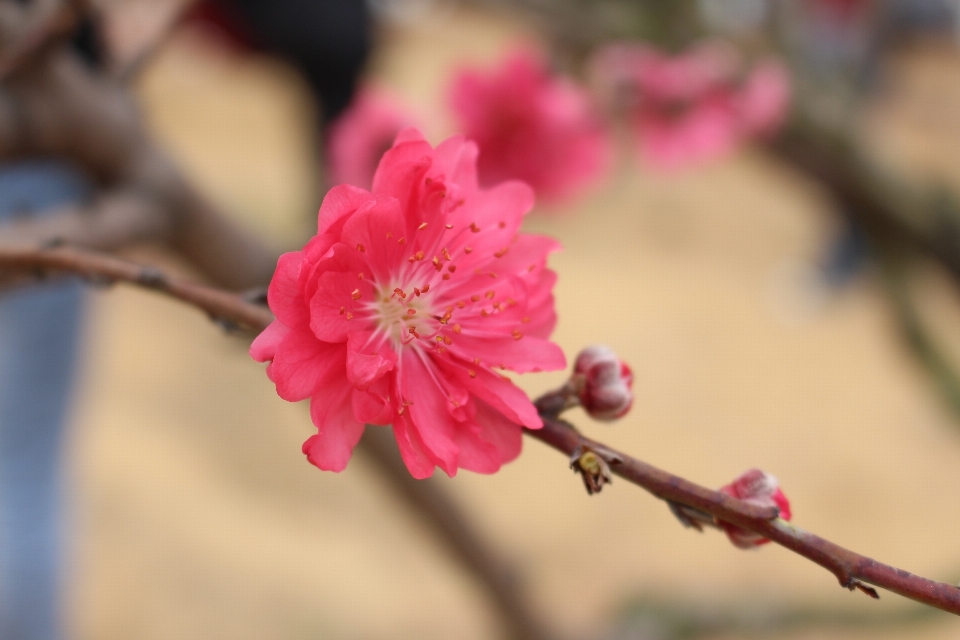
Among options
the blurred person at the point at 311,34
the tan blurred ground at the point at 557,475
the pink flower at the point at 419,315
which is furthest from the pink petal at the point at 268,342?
the blurred person at the point at 311,34

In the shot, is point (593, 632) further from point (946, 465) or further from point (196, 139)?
point (196, 139)

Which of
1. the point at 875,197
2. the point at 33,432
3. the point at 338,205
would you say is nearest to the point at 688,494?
the point at 338,205

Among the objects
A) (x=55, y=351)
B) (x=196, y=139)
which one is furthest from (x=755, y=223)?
(x=55, y=351)

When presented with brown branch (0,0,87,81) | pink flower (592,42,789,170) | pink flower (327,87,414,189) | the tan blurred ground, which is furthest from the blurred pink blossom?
brown branch (0,0,87,81)

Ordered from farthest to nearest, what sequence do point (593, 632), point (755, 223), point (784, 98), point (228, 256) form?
point (755, 223) → point (593, 632) → point (784, 98) → point (228, 256)

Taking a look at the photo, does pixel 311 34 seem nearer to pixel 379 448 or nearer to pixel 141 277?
pixel 379 448

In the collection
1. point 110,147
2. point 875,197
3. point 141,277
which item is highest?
point 875,197
